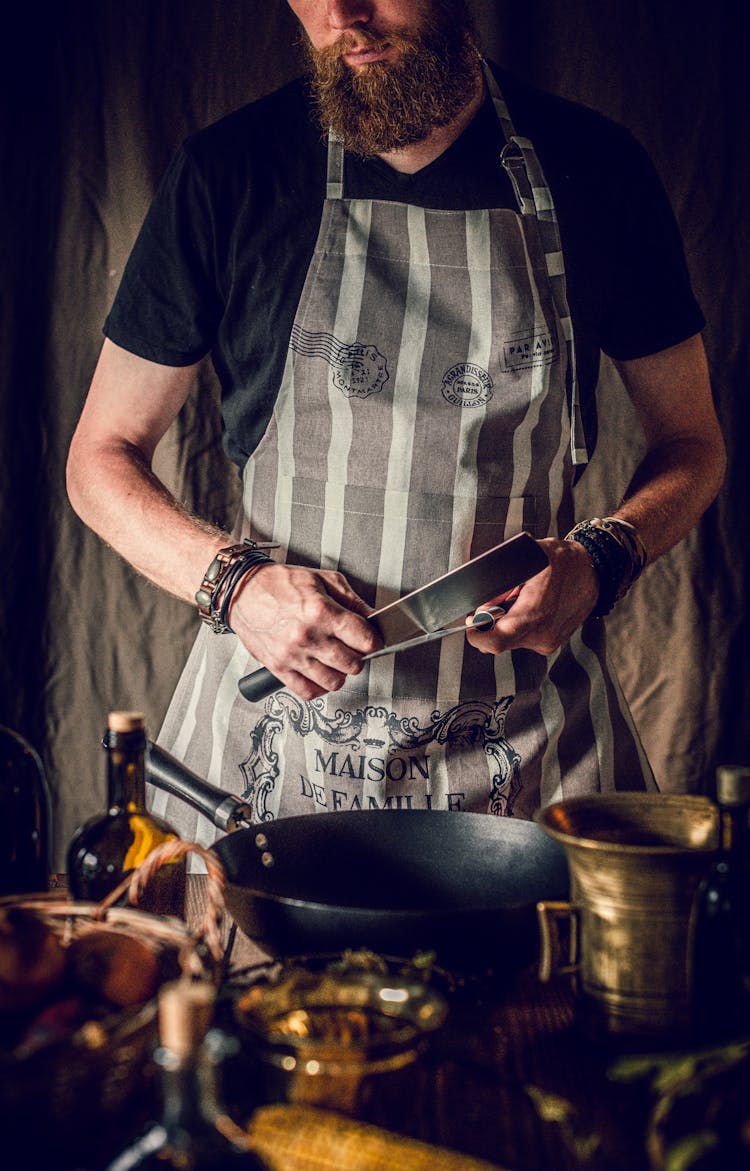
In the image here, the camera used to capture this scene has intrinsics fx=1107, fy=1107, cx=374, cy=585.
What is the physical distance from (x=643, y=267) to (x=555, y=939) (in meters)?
1.10

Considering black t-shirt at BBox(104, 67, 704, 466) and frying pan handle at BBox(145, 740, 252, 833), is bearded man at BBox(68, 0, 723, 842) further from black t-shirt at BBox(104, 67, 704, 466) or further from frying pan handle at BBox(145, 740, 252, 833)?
frying pan handle at BBox(145, 740, 252, 833)

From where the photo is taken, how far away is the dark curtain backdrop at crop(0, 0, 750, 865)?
2.08 metres

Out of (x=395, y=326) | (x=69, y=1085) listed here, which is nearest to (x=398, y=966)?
(x=69, y=1085)

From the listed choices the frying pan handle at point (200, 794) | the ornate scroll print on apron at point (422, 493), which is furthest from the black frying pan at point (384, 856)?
the ornate scroll print on apron at point (422, 493)

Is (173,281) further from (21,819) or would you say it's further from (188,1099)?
(188,1099)

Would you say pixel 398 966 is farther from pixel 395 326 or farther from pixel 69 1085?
pixel 395 326

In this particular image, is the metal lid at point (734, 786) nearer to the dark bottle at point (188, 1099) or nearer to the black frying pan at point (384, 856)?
the black frying pan at point (384, 856)

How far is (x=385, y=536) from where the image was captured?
1465mm

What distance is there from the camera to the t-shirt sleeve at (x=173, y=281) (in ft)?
5.02

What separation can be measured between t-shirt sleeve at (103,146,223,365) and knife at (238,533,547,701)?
21.5 inches

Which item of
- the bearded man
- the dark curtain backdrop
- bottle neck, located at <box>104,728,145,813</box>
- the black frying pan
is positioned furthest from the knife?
the dark curtain backdrop

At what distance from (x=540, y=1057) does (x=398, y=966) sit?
12 cm

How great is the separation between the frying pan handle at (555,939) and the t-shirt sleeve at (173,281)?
1.03 m

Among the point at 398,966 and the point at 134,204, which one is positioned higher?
the point at 134,204
